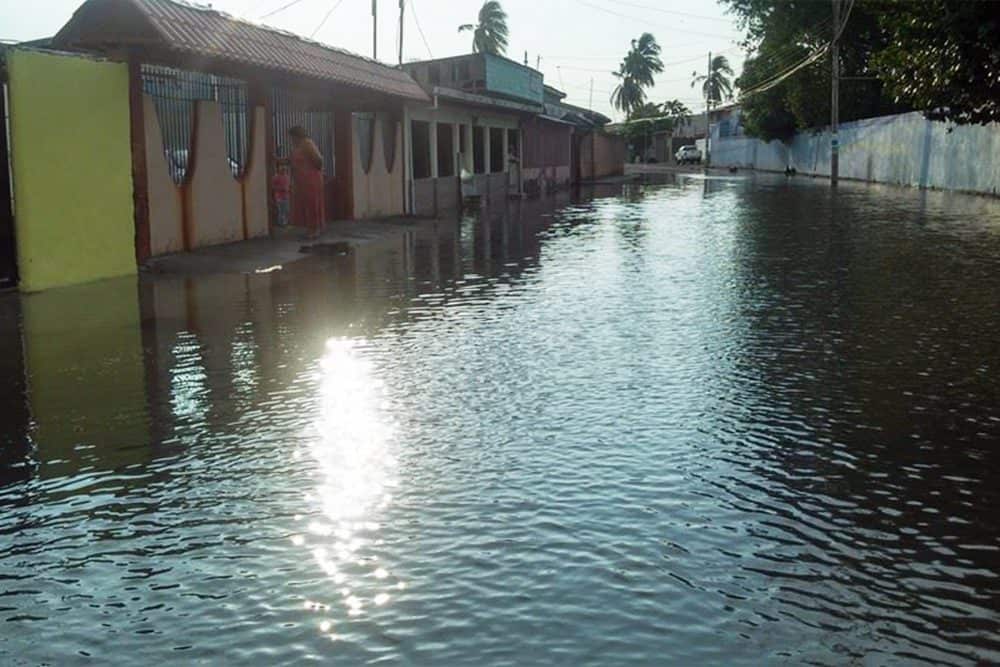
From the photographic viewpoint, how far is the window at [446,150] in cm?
3219

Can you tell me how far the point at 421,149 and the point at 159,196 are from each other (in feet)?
50.1

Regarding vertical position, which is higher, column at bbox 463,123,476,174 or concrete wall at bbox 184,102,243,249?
column at bbox 463,123,476,174

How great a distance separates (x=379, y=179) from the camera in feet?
83.5

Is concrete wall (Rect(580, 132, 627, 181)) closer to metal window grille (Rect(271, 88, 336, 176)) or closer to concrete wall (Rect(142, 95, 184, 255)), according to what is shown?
metal window grille (Rect(271, 88, 336, 176))

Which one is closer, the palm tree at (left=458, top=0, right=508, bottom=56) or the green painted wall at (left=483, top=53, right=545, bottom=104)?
the green painted wall at (left=483, top=53, right=545, bottom=104)

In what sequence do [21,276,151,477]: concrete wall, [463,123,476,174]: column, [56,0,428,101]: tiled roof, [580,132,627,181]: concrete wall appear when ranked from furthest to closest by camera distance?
[580,132,627,181]: concrete wall < [463,123,476,174]: column < [56,0,428,101]: tiled roof < [21,276,151,477]: concrete wall

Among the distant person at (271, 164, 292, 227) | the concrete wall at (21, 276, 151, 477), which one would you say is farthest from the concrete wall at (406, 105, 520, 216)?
the concrete wall at (21, 276, 151, 477)

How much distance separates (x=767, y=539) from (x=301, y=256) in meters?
13.1

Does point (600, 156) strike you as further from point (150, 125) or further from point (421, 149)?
point (150, 125)

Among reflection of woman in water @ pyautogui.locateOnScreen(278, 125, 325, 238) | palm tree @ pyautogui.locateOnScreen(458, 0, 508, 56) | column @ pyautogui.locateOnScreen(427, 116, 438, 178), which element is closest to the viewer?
reflection of woman in water @ pyautogui.locateOnScreen(278, 125, 325, 238)

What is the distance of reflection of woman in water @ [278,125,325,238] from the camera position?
61.8 feet

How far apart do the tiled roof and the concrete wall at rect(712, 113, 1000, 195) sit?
1304cm

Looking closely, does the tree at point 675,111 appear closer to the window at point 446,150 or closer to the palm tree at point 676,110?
the palm tree at point 676,110

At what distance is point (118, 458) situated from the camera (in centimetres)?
585
